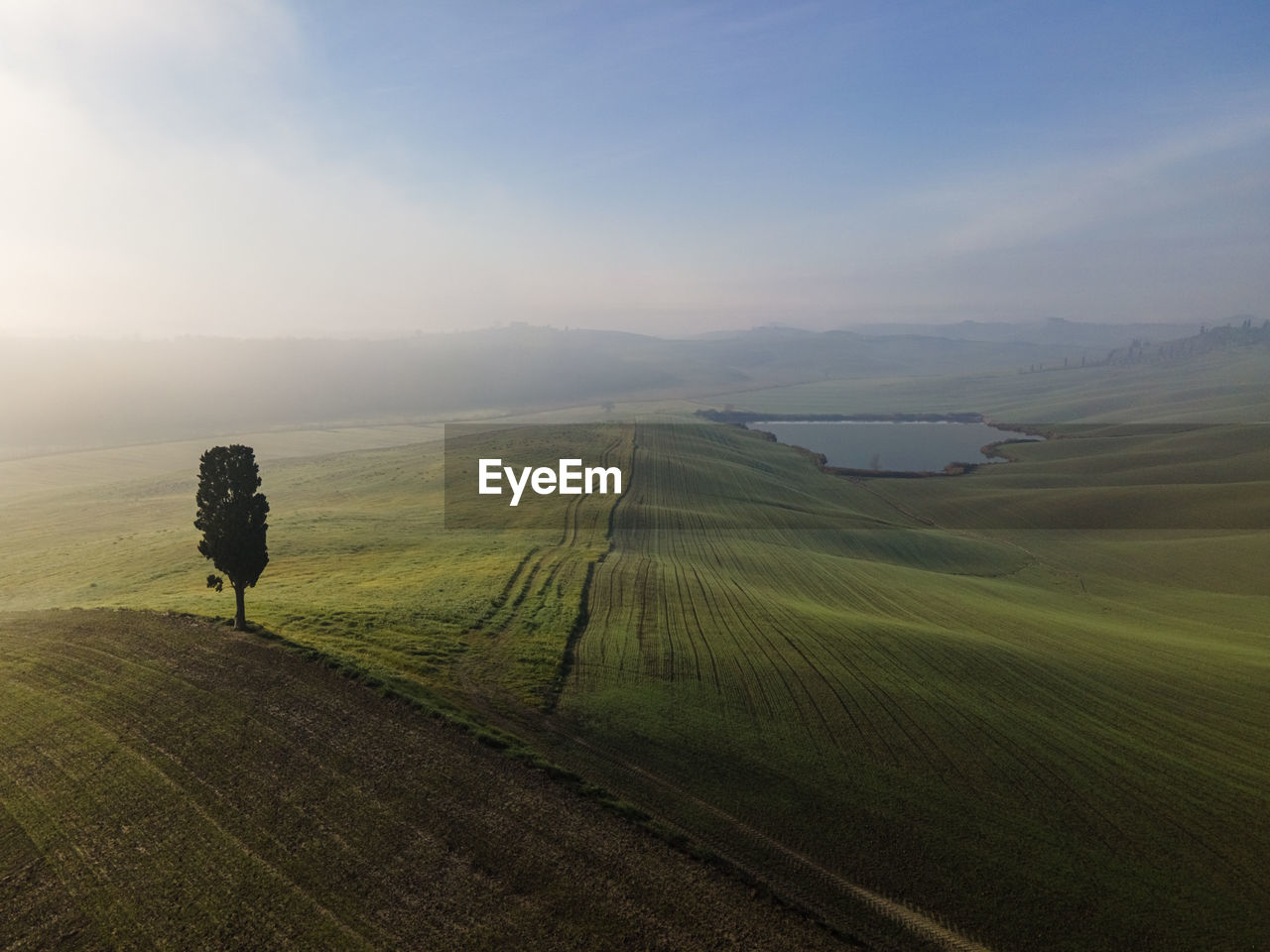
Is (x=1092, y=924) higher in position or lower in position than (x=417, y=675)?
lower

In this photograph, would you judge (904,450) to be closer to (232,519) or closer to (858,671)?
(858,671)

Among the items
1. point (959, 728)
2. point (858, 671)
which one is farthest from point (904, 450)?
point (959, 728)

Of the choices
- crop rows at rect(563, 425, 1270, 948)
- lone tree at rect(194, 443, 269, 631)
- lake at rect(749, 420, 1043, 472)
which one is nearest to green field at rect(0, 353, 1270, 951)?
crop rows at rect(563, 425, 1270, 948)

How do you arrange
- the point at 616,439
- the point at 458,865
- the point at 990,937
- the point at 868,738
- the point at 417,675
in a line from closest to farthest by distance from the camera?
the point at 990,937 < the point at 458,865 < the point at 868,738 < the point at 417,675 < the point at 616,439

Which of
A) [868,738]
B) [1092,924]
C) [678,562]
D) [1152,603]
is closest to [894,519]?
[1152,603]

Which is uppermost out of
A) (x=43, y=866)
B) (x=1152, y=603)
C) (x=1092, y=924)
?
(x=43, y=866)

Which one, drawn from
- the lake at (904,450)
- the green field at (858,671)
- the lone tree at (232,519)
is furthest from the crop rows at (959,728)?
the lake at (904,450)

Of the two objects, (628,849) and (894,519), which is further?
(894,519)

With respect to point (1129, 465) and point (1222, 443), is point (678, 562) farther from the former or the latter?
point (1222, 443)
